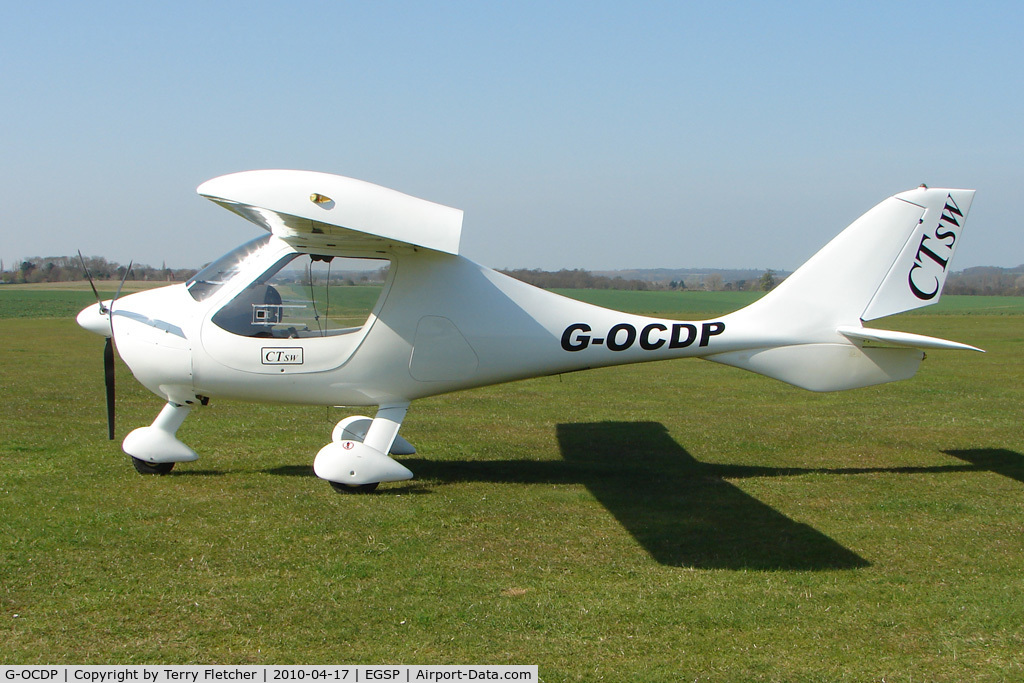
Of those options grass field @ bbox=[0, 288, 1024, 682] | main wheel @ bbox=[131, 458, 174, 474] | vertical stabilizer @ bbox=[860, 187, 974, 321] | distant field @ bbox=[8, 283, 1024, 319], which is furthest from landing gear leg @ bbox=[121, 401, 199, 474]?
distant field @ bbox=[8, 283, 1024, 319]

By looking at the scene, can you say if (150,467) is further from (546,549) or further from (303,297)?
(546,549)

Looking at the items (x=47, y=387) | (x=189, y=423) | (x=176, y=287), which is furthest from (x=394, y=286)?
(x=47, y=387)

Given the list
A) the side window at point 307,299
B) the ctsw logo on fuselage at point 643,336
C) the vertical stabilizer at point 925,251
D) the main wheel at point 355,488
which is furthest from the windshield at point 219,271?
the vertical stabilizer at point 925,251

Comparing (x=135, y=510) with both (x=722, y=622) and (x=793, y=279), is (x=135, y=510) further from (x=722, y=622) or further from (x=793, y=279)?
(x=793, y=279)

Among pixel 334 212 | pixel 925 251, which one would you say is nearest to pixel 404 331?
pixel 334 212

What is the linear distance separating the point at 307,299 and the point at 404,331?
0.95 metres

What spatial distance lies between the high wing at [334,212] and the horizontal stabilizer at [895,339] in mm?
4181

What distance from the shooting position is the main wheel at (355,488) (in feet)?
25.6

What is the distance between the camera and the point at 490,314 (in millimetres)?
8227

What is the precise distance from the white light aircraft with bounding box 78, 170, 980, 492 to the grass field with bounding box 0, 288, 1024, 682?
875 mm

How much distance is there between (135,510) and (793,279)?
665cm

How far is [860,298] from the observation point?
8859 millimetres

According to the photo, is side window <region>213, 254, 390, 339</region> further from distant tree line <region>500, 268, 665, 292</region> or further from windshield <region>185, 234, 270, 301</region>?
distant tree line <region>500, 268, 665, 292</region>

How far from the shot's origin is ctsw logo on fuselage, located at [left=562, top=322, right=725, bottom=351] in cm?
840
